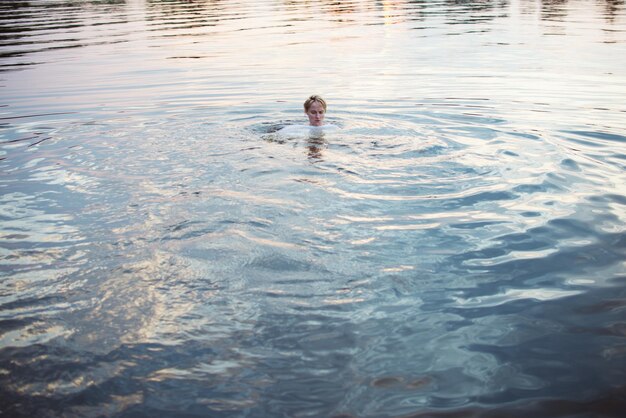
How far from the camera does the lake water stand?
3.62 m

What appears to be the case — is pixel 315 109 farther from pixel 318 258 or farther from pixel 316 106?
pixel 318 258

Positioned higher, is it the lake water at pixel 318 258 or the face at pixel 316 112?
the face at pixel 316 112

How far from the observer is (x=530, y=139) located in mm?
9742

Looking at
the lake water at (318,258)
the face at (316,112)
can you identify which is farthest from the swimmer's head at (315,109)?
the lake water at (318,258)

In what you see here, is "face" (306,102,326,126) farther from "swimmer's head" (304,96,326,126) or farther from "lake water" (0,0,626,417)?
"lake water" (0,0,626,417)

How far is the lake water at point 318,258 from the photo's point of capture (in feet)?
11.9

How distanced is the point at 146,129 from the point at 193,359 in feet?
27.3

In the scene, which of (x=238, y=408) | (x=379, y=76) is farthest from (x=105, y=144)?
(x=379, y=76)

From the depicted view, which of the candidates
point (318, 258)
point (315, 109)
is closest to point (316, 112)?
point (315, 109)

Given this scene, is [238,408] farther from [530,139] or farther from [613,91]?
[613,91]

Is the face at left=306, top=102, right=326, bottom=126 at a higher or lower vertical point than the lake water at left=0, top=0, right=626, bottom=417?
higher

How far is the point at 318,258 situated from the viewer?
17.5ft

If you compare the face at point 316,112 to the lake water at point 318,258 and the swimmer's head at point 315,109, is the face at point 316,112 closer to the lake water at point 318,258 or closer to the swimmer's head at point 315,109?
the swimmer's head at point 315,109

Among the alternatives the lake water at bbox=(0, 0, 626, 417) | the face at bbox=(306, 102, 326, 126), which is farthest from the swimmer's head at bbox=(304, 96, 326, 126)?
the lake water at bbox=(0, 0, 626, 417)
